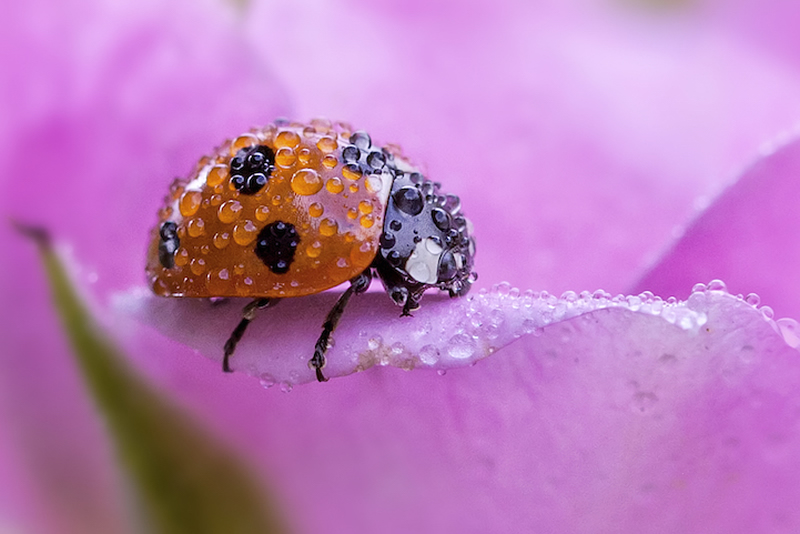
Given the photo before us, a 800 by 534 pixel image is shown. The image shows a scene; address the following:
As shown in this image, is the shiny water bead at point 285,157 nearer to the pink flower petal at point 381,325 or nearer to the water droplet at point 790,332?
the pink flower petal at point 381,325

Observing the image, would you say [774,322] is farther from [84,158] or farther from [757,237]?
[84,158]

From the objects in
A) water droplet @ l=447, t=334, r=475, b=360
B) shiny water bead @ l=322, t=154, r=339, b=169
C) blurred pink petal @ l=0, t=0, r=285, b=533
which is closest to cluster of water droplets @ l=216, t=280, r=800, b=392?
water droplet @ l=447, t=334, r=475, b=360

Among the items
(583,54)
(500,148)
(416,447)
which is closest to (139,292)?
(416,447)

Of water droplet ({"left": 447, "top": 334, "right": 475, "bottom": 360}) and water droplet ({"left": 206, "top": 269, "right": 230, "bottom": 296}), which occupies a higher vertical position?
water droplet ({"left": 447, "top": 334, "right": 475, "bottom": 360})

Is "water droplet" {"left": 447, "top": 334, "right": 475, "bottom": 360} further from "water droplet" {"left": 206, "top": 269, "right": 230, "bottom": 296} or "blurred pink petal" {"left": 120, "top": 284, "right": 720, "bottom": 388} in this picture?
"water droplet" {"left": 206, "top": 269, "right": 230, "bottom": 296}

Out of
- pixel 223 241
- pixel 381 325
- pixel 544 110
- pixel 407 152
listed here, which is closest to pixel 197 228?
pixel 223 241

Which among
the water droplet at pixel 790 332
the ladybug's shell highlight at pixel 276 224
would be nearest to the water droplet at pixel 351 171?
the ladybug's shell highlight at pixel 276 224
